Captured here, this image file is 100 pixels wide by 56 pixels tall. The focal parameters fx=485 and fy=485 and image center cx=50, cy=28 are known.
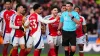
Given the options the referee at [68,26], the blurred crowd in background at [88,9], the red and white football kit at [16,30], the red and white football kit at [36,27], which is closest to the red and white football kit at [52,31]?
the referee at [68,26]

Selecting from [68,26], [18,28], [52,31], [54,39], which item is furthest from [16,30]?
[68,26]

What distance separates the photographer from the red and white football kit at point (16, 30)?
16.6 meters

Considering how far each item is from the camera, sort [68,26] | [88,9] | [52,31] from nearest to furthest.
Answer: [68,26]
[52,31]
[88,9]

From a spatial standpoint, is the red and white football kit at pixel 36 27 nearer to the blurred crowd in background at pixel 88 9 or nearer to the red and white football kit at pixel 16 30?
the red and white football kit at pixel 16 30

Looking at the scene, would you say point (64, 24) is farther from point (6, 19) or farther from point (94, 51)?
point (94, 51)

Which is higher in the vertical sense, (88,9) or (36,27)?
(36,27)

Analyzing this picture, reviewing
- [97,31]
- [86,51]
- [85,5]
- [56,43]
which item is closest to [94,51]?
[86,51]

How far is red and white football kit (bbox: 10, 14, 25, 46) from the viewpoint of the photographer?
16.6 metres

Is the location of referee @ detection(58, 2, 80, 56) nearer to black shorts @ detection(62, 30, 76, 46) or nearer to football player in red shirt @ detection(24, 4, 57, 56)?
black shorts @ detection(62, 30, 76, 46)

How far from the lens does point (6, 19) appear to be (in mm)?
18016

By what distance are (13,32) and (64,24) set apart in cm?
189

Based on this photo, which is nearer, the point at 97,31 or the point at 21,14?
the point at 21,14

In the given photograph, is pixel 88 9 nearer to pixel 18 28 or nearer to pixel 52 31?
pixel 52 31

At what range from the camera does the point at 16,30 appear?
55.2 feet
